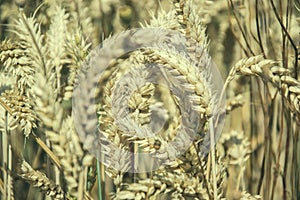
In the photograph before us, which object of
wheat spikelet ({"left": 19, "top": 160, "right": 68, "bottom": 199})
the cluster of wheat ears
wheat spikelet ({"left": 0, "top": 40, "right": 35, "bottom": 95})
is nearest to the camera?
the cluster of wheat ears

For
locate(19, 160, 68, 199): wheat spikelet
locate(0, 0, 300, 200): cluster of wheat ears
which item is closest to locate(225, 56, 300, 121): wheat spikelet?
locate(0, 0, 300, 200): cluster of wheat ears

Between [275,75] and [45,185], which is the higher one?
[275,75]

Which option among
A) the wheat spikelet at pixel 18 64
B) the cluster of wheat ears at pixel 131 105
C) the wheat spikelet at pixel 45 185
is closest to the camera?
the cluster of wheat ears at pixel 131 105

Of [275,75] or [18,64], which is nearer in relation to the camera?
[275,75]

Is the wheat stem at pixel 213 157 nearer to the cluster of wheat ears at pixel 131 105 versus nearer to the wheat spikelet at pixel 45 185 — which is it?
the cluster of wheat ears at pixel 131 105

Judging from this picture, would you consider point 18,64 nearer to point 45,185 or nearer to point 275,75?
point 45,185

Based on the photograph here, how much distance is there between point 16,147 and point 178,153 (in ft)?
1.81

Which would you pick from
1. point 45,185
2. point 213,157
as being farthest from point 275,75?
point 45,185

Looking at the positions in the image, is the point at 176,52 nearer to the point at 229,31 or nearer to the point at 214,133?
the point at 214,133

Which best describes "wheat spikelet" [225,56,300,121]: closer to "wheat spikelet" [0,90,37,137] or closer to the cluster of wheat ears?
the cluster of wheat ears

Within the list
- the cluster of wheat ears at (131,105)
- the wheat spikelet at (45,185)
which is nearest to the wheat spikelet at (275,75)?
the cluster of wheat ears at (131,105)

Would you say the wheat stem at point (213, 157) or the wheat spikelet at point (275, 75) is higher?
the wheat spikelet at point (275, 75)

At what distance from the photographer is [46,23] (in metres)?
1.27

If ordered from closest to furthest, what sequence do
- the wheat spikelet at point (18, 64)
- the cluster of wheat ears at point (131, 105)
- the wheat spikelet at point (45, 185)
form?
1. the cluster of wheat ears at point (131, 105)
2. the wheat spikelet at point (45, 185)
3. the wheat spikelet at point (18, 64)
